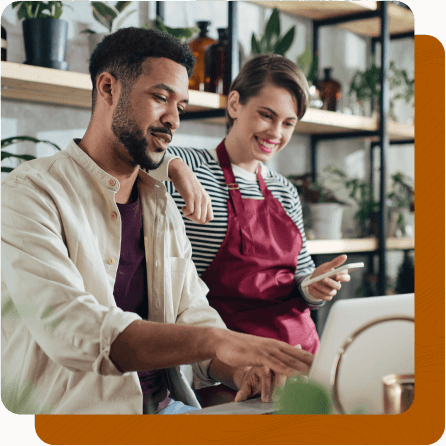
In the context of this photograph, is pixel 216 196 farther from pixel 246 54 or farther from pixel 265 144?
pixel 246 54

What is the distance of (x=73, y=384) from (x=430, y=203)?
55cm

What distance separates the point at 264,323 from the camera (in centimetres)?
127

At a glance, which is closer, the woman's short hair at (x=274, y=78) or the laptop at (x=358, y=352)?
the laptop at (x=358, y=352)

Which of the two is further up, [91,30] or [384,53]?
[384,53]

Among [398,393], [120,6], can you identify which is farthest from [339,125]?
[398,393]

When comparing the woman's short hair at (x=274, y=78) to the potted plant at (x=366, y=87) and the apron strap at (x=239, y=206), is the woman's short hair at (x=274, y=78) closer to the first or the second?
the apron strap at (x=239, y=206)

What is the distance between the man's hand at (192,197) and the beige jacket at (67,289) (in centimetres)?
6

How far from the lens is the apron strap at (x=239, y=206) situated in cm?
128

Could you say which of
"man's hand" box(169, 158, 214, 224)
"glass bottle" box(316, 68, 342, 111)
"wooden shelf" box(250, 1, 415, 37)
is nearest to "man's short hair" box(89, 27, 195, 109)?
"man's hand" box(169, 158, 214, 224)

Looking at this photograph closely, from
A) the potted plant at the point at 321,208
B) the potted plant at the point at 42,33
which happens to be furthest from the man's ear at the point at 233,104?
the potted plant at the point at 321,208

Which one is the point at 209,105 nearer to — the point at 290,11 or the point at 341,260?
the point at 341,260

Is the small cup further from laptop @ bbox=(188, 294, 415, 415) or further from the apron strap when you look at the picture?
the apron strap

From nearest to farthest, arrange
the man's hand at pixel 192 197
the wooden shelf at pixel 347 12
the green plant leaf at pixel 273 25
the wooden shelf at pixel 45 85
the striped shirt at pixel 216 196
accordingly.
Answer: the man's hand at pixel 192 197 → the wooden shelf at pixel 45 85 → the striped shirt at pixel 216 196 → the green plant leaf at pixel 273 25 → the wooden shelf at pixel 347 12

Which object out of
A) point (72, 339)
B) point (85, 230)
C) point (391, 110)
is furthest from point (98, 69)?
point (391, 110)
